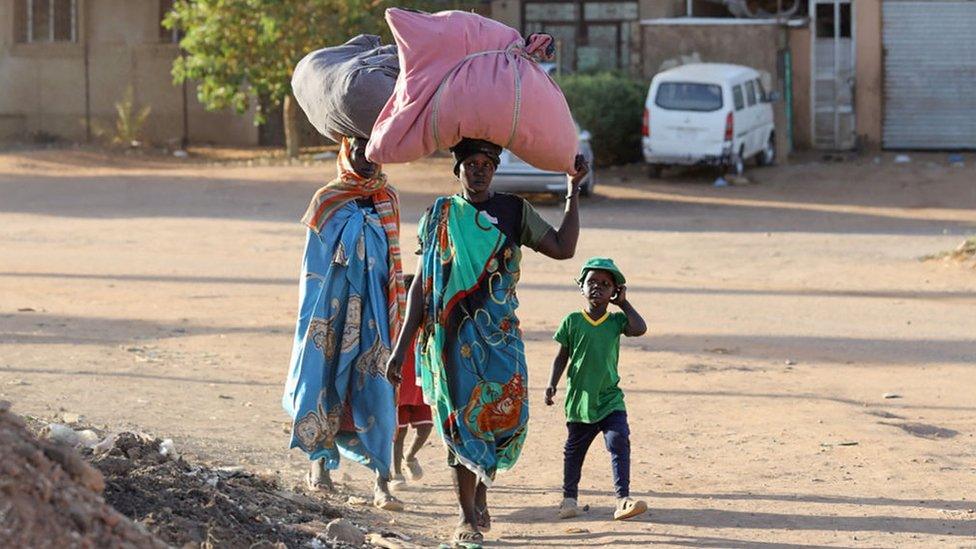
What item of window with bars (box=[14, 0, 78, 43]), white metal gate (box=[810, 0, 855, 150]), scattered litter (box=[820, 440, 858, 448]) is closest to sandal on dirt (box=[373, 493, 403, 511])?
scattered litter (box=[820, 440, 858, 448])

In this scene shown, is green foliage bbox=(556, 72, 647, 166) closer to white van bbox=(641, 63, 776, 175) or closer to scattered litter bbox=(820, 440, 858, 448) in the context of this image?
white van bbox=(641, 63, 776, 175)

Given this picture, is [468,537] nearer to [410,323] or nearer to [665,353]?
[410,323]

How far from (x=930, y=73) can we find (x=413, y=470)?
74.1 ft

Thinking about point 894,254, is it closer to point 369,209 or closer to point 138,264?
point 138,264

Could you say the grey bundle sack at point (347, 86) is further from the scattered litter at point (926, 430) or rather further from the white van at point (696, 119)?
the white van at point (696, 119)

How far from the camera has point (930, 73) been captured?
A: 27.5 meters

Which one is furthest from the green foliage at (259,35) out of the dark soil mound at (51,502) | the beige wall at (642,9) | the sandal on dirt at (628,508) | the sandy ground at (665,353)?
the dark soil mound at (51,502)

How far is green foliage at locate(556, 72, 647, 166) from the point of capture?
24500 mm

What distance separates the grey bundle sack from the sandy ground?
1.63 meters

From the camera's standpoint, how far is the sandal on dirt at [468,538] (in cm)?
564

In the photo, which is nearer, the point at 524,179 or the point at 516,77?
the point at 516,77

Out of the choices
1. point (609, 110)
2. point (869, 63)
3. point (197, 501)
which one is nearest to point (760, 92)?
point (609, 110)

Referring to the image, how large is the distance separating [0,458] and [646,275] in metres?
11.0

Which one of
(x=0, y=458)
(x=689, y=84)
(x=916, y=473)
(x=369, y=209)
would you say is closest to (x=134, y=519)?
(x=0, y=458)
